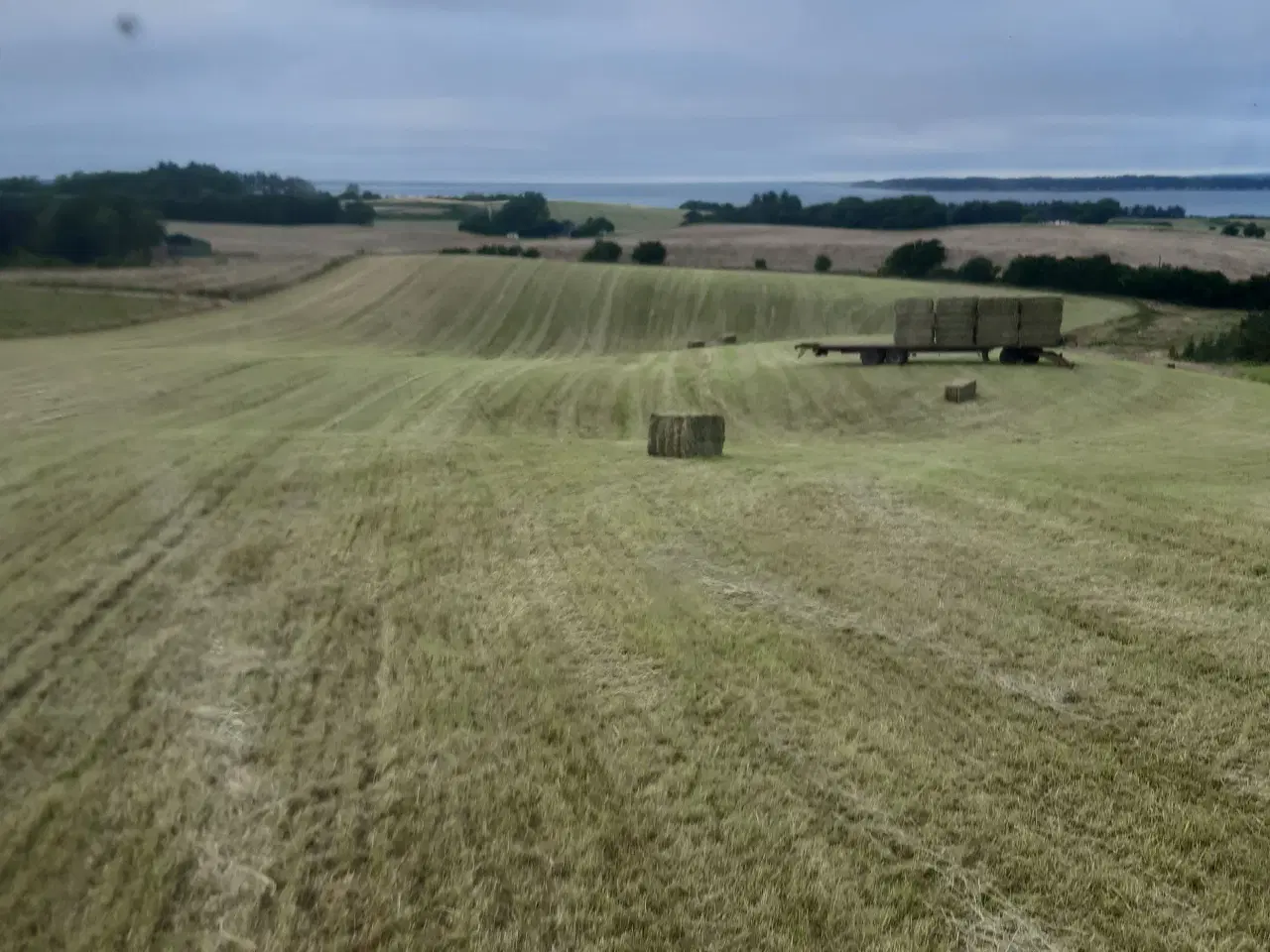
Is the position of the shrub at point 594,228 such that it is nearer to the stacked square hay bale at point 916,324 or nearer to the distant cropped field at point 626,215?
the distant cropped field at point 626,215

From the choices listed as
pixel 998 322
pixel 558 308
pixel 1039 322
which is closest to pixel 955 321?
pixel 998 322

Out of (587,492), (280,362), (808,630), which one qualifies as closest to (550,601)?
(808,630)

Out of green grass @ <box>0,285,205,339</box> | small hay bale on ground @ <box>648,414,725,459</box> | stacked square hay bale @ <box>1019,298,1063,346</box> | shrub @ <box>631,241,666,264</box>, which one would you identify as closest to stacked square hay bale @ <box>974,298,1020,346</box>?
stacked square hay bale @ <box>1019,298,1063,346</box>

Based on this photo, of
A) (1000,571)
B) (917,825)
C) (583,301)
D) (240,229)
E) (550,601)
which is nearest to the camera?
(917,825)

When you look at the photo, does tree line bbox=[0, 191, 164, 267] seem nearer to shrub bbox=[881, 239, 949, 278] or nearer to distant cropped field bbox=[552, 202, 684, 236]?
distant cropped field bbox=[552, 202, 684, 236]

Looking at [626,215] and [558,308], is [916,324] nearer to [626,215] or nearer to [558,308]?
[558,308]

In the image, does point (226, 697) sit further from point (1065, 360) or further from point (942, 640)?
point (1065, 360)
